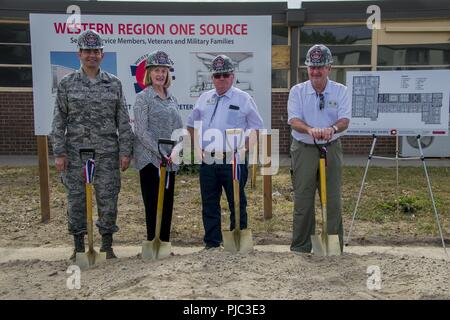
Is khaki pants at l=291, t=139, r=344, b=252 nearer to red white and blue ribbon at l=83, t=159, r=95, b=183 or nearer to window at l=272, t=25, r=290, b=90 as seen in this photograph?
red white and blue ribbon at l=83, t=159, r=95, b=183

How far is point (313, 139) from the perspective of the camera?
4.35m

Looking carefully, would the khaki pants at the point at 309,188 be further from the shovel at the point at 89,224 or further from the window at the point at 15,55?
the window at the point at 15,55

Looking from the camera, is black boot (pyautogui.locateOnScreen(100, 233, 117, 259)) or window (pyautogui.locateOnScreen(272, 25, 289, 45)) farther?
window (pyautogui.locateOnScreen(272, 25, 289, 45))

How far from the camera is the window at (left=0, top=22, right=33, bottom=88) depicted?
11648mm

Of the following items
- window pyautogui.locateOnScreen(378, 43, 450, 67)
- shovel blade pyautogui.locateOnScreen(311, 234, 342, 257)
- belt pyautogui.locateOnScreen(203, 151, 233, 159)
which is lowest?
shovel blade pyautogui.locateOnScreen(311, 234, 342, 257)

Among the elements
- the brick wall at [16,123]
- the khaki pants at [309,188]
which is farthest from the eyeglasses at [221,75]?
the brick wall at [16,123]

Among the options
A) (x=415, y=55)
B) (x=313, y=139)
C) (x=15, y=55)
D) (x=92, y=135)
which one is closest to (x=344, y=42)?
(x=415, y=55)

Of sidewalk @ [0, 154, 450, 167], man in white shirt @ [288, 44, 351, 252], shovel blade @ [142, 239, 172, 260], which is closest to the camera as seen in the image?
shovel blade @ [142, 239, 172, 260]

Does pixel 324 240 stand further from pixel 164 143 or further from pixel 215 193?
pixel 164 143

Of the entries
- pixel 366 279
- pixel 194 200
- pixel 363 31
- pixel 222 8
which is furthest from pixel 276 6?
pixel 366 279

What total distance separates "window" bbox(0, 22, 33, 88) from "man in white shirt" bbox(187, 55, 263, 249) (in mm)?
8807

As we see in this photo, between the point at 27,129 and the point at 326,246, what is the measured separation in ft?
32.7

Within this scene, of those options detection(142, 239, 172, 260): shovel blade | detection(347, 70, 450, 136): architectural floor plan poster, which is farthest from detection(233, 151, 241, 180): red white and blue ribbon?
detection(347, 70, 450, 136): architectural floor plan poster

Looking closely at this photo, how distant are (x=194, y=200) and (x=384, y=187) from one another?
11.2 feet
